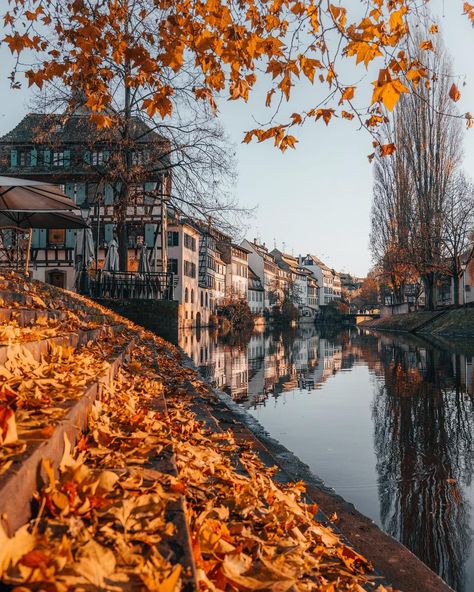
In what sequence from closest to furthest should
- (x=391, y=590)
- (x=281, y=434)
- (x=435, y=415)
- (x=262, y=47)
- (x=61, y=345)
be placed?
(x=391, y=590) < (x=61, y=345) < (x=262, y=47) < (x=281, y=434) < (x=435, y=415)

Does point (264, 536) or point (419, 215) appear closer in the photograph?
point (264, 536)

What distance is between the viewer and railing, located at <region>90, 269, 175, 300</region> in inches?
599

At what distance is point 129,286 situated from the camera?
15.7m

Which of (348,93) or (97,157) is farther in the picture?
(97,157)

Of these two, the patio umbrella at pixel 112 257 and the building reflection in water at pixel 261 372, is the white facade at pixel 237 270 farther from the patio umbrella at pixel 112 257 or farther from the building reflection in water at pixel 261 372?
the patio umbrella at pixel 112 257

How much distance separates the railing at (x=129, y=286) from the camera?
15.2 metres

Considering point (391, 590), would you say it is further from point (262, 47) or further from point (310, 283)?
point (310, 283)

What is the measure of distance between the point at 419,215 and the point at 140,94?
24714mm

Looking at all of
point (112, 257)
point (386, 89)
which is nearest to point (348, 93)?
point (386, 89)

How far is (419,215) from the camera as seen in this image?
3725 cm

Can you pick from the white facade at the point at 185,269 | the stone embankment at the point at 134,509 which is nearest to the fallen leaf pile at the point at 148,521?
the stone embankment at the point at 134,509

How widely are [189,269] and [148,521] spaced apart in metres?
43.1

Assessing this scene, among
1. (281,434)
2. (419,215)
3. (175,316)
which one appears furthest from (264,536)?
(419,215)

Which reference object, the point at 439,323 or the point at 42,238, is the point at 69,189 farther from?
the point at 439,323
